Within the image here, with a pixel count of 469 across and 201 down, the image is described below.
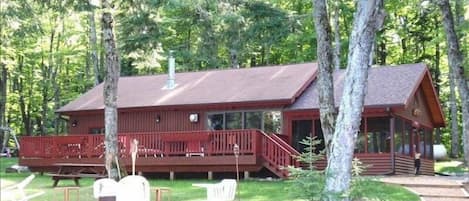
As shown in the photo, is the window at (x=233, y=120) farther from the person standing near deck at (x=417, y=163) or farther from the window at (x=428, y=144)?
the window at (x=428, y=144)

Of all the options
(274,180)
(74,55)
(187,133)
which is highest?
(74,55)

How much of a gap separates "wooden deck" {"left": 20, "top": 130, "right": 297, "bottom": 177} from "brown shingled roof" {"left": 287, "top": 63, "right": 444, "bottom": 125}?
2208 mm

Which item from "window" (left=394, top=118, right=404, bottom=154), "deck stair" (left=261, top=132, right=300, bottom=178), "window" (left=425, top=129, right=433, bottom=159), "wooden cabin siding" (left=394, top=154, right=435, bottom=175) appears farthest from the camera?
"window" (left=425, top=129, right=433, bottom=159)

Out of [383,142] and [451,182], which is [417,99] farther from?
[451,182]

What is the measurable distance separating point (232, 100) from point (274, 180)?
3.58 meters

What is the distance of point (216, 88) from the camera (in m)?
20.5

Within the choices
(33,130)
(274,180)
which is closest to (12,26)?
(274,180)

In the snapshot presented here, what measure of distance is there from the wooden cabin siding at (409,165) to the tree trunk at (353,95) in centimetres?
951

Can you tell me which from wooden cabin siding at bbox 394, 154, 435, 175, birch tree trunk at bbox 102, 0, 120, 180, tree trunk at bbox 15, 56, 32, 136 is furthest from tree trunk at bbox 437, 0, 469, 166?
tree trunk at bbox 15, 56, 32, 136

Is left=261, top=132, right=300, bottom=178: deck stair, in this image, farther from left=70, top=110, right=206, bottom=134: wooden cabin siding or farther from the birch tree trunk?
the birch tree trunk

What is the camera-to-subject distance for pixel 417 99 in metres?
20.4

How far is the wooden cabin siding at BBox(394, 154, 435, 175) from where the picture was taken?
691 inches

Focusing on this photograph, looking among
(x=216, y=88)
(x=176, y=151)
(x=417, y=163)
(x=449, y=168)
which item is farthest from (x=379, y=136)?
(x=176, y=151)

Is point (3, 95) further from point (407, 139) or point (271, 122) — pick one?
point (407, 139)
